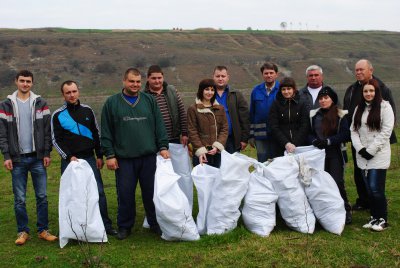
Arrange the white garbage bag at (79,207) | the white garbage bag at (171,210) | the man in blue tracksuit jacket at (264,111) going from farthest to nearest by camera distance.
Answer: the man in blue tracksuit jacket at (264,111)
the white garbage bag at (79,207)
the white garbage bag at (171,210)

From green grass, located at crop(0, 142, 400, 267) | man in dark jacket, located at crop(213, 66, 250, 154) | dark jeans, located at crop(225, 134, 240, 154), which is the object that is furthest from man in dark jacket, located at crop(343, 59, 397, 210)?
dark jeans, located at crop(225, 134, 240, 154)

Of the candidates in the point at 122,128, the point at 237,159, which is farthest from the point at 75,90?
the point at 237,159

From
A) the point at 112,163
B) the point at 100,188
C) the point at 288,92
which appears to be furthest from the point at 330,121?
the point at 100,188

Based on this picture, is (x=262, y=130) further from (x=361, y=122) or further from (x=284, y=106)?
(x=361, y=122)

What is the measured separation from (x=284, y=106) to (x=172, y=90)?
48.0 inches

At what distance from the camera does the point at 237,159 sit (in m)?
4.89

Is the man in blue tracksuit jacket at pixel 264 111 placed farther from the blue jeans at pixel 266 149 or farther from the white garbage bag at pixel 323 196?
the white garbage bag at pixel 323 196

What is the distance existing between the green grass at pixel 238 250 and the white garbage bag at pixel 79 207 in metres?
0.13

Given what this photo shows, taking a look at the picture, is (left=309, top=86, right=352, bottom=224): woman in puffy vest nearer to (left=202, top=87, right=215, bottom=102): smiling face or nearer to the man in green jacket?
(left=202, top=87, right=215, bottom=102): smiling face

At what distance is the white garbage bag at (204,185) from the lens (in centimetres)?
500

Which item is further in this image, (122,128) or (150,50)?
(150,50)

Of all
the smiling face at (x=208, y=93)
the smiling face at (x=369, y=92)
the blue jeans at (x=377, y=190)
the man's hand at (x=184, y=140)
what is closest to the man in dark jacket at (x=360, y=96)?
the smiling face at (x=369, y=92)

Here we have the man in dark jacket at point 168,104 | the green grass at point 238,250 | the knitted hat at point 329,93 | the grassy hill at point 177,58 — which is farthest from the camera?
the grassy hill at point 177,58

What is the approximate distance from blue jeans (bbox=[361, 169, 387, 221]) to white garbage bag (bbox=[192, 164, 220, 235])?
1.54 m
